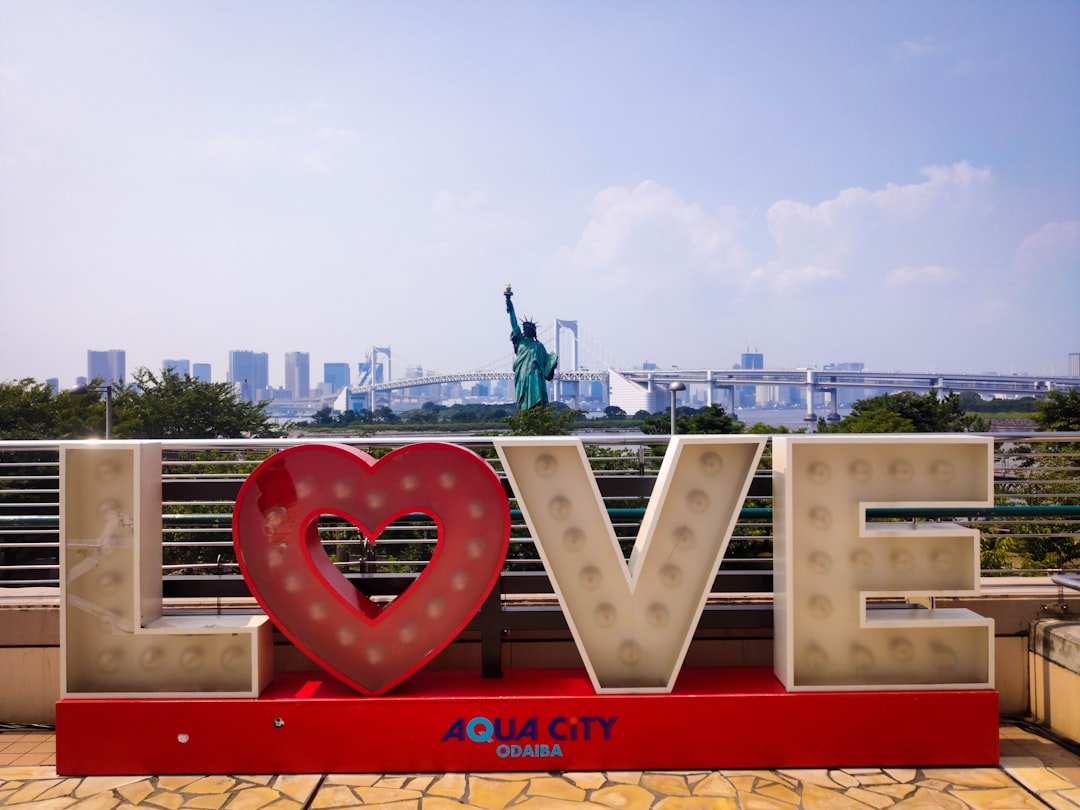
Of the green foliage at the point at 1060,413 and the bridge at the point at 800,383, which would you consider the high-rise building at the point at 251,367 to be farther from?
the green foliage at the point at 1060,413

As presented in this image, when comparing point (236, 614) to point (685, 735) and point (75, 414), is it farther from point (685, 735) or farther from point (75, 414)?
point (75, 414)

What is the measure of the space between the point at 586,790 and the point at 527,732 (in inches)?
17.9

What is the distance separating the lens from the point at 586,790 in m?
4.21

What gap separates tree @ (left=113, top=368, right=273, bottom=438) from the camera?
4003 centimetres

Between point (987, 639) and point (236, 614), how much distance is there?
4508 millimetres

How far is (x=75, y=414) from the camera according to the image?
1264 inches

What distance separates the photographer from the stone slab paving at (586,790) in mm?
4055

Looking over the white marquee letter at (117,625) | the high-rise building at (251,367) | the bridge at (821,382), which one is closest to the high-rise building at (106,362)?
the high-rise building at (251,367)

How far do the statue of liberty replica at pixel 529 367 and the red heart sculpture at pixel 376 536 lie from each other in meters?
40.0

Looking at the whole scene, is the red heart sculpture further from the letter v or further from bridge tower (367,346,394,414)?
bridge tower (367,346,394,414)

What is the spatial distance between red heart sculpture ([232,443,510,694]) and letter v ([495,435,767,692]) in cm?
28

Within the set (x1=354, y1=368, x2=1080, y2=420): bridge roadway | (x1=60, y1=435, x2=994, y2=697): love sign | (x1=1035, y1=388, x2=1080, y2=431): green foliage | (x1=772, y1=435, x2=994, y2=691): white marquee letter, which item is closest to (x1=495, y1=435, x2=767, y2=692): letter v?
(x1=60, y1=435, x2=994, y2=697): love sign

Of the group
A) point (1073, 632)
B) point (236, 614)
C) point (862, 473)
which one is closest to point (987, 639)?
point (1073, 632)

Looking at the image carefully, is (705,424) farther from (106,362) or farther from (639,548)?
(106,362)
